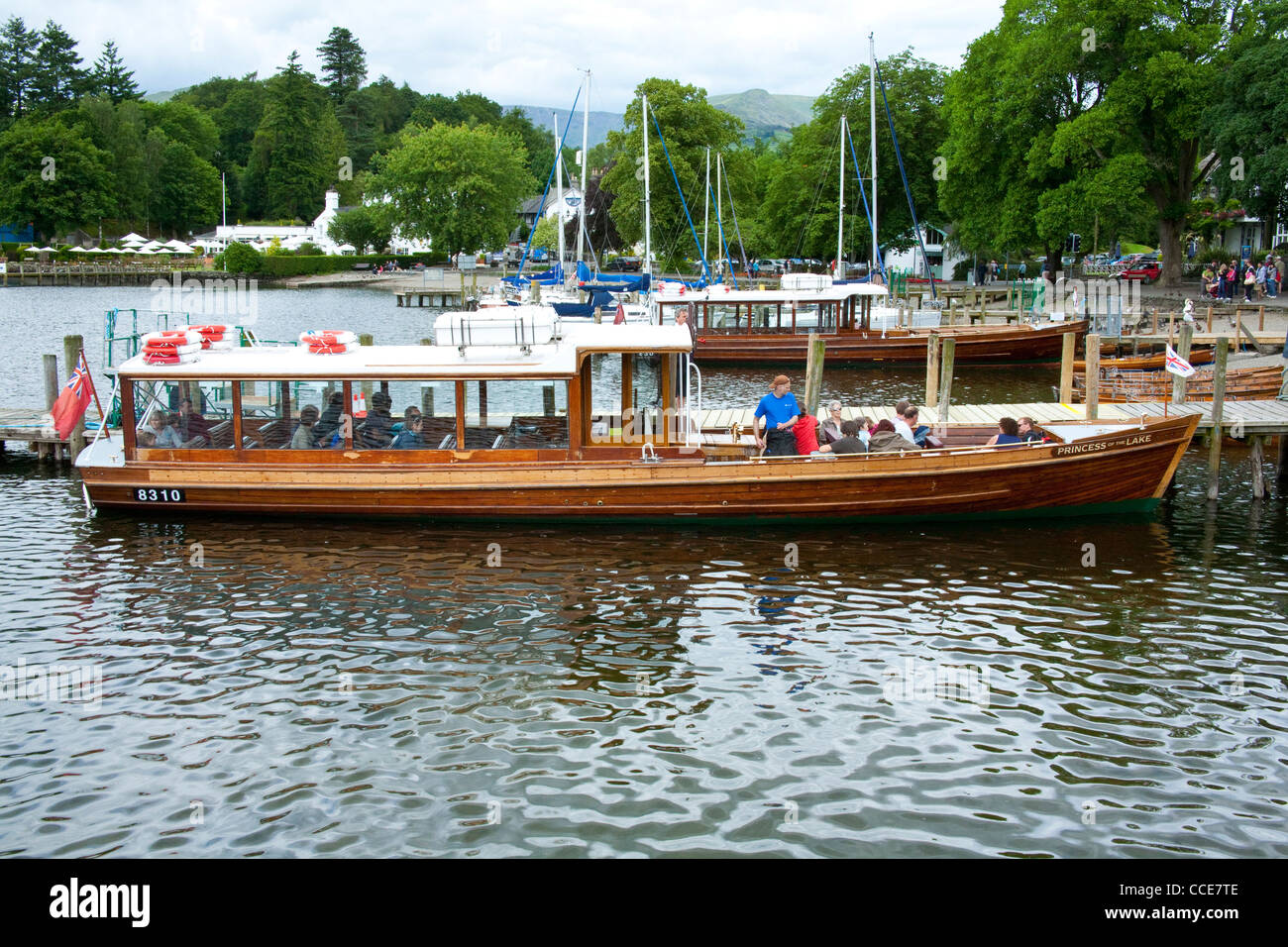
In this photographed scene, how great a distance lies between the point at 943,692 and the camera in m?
11.4

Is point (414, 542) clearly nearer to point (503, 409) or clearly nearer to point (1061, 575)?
point (503, 409)

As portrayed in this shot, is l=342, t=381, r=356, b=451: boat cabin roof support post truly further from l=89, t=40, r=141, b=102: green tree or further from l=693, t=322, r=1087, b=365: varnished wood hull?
l=89, t=40, r=141, b=102: green tree

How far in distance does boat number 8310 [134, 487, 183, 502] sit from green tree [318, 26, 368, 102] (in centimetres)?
14346

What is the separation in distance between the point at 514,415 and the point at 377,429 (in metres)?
2.24

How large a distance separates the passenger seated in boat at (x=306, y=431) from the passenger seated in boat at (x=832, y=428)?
326 inches

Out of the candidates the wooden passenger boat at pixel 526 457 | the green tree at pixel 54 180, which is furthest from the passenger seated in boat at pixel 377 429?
the green tree at pixel 54 180

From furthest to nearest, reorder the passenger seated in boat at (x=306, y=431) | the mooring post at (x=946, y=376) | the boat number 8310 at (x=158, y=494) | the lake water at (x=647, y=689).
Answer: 1. the mooring post at (x=946, y=376)
2. the passenger seated in boat at (x=306, y=431)
3. the boat number 8310 at (x=158, y=494)
4. the lake water at (x=647, y=689)

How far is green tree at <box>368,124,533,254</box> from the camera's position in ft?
304

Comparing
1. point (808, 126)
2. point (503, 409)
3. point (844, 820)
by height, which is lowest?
point (844, 820)

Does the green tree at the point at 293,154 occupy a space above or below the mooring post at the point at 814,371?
above

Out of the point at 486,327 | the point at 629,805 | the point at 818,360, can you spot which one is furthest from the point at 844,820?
the point at 818,360

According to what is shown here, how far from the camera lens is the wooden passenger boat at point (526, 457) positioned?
55.4 ft

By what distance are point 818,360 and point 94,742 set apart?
15.3 metres

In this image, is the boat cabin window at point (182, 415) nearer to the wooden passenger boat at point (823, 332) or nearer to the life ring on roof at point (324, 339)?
the life ring on roof at point (324, 339)
